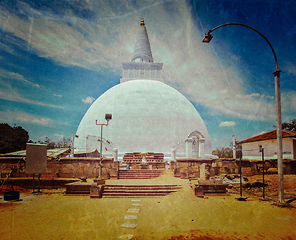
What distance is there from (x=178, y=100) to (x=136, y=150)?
875cm

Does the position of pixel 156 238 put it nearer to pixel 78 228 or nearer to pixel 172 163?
pixel 78 228

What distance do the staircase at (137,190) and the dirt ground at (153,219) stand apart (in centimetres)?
97

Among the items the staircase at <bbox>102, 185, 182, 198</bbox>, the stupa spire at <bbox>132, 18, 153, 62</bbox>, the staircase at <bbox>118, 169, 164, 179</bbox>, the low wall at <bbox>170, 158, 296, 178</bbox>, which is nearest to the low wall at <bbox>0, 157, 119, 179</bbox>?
the staircase at <bbox>118, 169, 164, 179</bbox>

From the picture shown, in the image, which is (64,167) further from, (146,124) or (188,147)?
(188,147)

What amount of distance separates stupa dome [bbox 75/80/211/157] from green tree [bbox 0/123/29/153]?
27.3ft

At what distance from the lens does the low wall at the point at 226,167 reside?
12.5 metres

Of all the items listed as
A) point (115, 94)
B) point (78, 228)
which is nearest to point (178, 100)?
point (115, 94)

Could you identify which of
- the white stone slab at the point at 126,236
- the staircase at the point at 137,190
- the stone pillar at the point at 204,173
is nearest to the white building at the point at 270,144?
the stone pillar at the point at 204,173

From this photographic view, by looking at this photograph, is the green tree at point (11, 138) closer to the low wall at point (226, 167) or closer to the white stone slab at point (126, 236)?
the low wall at point (226, 167)

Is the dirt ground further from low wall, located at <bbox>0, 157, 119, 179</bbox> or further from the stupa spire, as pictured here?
the stupa spire

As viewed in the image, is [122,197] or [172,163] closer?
[122,197]

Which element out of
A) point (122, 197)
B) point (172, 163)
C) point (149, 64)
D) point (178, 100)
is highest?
point (149, 64)

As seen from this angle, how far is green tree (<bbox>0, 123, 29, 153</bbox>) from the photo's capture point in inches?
861

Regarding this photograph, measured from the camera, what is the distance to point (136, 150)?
20.1 m
